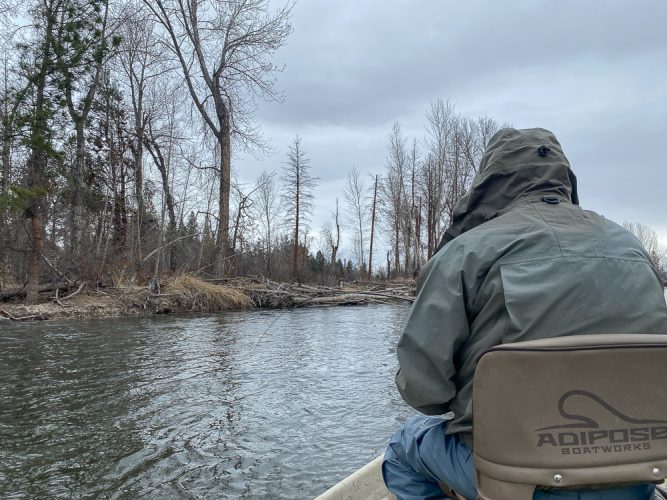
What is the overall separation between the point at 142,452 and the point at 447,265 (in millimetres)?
3576

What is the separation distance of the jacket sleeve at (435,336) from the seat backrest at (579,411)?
0.24 m

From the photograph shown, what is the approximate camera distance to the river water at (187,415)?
12.0 ft

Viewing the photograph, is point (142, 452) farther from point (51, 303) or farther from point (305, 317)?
point (51, 303)

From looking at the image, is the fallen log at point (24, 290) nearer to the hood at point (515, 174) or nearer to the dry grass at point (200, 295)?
the dry grass at point (200, 295)

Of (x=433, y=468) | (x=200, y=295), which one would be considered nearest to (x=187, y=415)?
(x=433, y=468)

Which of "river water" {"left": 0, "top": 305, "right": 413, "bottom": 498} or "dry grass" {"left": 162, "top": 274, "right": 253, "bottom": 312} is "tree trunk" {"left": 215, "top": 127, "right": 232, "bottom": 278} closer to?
"dry grass" {"left": 162, "top": 274, "right": 253, "bottom": 312}

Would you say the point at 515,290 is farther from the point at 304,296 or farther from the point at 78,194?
the point at 78,194

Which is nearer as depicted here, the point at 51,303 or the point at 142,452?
the point at 142,452

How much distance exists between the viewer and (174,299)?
1653 cm

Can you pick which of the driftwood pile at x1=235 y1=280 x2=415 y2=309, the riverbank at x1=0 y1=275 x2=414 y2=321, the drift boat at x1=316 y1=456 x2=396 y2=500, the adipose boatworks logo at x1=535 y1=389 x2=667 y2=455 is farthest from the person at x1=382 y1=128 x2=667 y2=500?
the driftwood pile at x1=235 y1=280 x2=415 y2=309

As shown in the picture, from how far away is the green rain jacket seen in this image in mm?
1494

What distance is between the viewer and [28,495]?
3334 millimetres

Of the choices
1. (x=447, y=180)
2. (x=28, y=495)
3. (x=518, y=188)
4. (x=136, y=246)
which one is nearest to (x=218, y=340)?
(x=28, y=495)

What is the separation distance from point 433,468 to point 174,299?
15.8 metres
